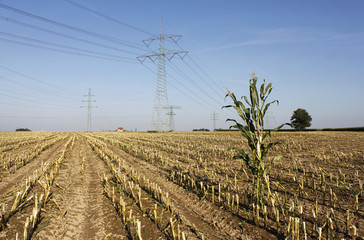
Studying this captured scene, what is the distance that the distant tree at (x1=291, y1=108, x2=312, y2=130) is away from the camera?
83750mm

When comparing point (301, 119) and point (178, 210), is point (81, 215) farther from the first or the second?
point (301, 119)

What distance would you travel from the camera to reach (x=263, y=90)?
17.3ft

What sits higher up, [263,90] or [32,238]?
[263,90]

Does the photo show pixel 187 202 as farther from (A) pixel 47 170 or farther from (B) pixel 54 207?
(A) pixel 47 170

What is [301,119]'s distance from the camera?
278ft

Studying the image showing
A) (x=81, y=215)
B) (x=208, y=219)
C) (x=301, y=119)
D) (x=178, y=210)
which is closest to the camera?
(x=208, y=219)

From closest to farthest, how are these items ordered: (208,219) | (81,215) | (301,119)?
(208,219) → (81,215) → (301,119)

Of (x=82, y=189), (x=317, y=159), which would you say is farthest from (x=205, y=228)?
(x=317, y=159)

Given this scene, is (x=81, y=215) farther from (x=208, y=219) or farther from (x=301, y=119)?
(x=301, y=119)

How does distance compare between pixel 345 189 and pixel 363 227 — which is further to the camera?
A: pixel 345 189

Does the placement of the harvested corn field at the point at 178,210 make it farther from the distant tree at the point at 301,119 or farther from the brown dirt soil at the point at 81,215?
the distant tree at the point at 301,119

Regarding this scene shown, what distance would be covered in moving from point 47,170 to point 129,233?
7041 mm

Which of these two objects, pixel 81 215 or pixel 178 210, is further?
pixel 178 210

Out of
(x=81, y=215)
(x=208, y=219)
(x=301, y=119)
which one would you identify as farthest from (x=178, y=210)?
(x=301, y=119)
